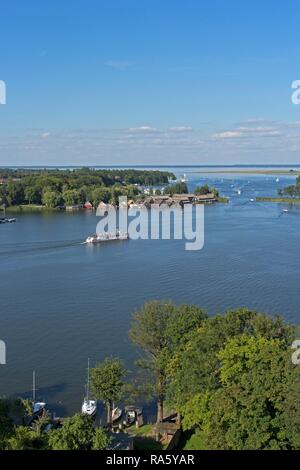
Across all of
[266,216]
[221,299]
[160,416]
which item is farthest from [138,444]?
[266,216]

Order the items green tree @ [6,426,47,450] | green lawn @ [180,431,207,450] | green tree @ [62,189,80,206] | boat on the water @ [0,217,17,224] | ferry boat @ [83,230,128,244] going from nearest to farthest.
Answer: green tree @ [6,426,47,450] < green lawn @ [180,431,207,450] < ferry boat @ [83,230,128,244] < boat on the water @ [0,217,17,224] < green tree @ [62,189,80,206]

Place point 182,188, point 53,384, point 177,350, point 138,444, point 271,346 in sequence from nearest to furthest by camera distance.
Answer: point 271,346
point 138,444
point 177,350
point 53,384
point 182,188

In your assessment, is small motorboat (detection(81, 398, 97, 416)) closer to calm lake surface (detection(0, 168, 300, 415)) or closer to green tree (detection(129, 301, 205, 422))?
calm lake surface (detection(0, 168, 300, 415))

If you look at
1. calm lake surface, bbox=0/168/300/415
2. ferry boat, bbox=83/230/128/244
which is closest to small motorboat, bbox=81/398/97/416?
calm lake surface, bbox=0/168/300/415

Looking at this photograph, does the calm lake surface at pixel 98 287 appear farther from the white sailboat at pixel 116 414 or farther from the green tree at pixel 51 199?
the green tree at pixel 51 199

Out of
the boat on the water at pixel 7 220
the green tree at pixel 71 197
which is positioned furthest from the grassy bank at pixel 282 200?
the boat on the water at pixel 7 220
